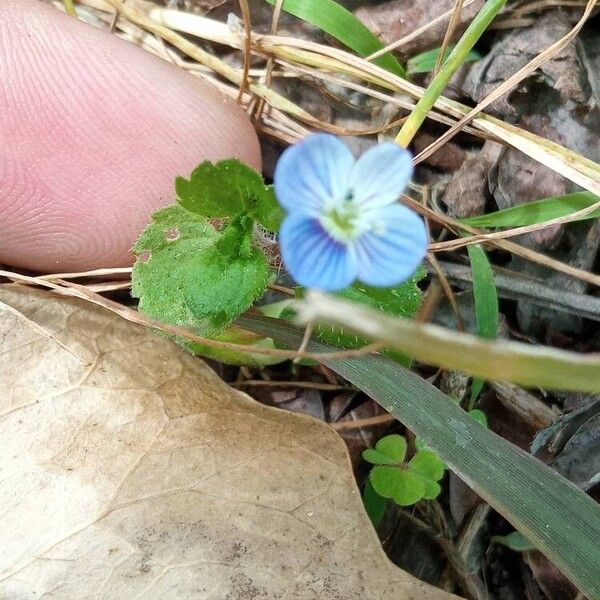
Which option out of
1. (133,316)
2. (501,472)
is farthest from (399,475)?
(133,316)

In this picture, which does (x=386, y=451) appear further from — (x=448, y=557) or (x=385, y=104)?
(x=385, y=104)

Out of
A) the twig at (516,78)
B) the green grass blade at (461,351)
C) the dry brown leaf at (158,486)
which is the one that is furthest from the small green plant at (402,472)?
the green grass blade at (461,351)

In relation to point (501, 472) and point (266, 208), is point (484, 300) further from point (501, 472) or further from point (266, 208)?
point (266, 208)

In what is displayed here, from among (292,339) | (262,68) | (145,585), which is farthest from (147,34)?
(145,585)

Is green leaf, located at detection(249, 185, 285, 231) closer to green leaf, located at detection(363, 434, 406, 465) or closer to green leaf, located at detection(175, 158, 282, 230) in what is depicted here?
green leaf, located at detection(175, 158, 282, 230)

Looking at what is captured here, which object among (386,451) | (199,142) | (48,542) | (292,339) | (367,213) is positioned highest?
(367,213)

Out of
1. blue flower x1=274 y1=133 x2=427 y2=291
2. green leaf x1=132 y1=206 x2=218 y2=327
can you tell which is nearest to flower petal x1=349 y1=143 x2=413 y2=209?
blue flower x1=274 y1=133 x2=427 y2=291

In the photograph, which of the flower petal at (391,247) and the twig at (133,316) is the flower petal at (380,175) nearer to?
the flower petal at (391,247)
